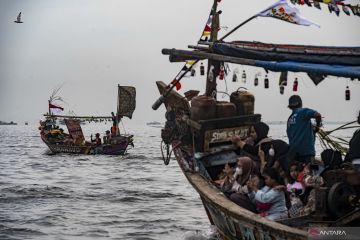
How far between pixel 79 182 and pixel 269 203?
1628 centimetres

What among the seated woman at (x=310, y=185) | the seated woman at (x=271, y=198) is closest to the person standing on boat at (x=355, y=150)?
the seated woman at (x=310, y=185)

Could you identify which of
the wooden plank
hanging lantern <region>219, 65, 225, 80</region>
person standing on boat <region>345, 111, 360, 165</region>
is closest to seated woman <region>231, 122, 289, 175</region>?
person standing on boat <region>345, 111, 360, 165</region>

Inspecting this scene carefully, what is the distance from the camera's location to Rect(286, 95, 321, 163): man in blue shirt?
7.77m

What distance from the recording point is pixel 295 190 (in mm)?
6809

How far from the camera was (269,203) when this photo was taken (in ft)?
22.3

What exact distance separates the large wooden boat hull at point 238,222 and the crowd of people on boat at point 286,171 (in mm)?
248

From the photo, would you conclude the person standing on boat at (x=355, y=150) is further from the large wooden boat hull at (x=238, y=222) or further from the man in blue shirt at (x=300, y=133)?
the large wooden boat hull at (x=238, y=222)

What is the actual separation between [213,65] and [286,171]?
12.9ft

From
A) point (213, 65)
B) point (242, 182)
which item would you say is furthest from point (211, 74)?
point (242, 182)

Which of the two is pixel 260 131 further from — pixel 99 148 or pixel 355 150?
pixel 99 148

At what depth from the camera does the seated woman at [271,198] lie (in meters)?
6.68

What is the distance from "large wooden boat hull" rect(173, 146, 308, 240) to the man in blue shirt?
1.40 metres

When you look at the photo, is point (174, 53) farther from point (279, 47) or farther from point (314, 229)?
point (314, 229)

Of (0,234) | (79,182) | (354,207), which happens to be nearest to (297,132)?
(354,207)
